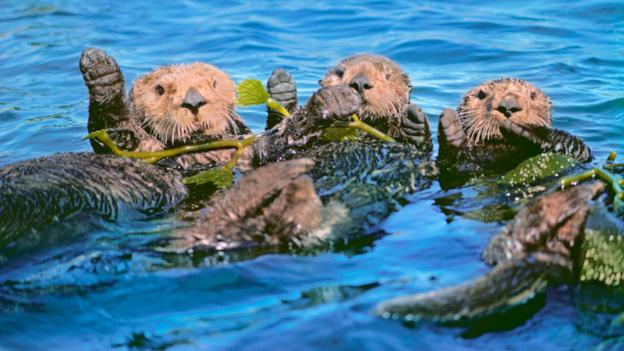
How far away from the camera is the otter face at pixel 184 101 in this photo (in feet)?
16.8

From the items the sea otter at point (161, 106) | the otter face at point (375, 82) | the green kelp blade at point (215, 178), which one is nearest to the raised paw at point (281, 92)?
the otter face at point (375, 82)

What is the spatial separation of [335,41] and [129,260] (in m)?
7.35

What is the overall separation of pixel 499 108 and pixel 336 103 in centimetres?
120

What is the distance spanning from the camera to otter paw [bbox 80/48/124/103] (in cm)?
530

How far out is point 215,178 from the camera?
4906 millimetres

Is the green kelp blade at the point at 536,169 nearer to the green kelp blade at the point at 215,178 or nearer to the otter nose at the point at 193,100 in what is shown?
the green kelp blade at the point at 215,178

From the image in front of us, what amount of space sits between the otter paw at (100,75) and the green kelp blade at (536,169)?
96.9 inches

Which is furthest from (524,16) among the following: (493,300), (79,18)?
(493,300)

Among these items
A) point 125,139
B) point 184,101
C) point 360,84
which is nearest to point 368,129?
point 360,84

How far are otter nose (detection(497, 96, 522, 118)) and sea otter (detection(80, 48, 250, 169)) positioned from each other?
1727 millimetres

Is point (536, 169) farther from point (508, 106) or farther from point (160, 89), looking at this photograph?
point (160, 89)

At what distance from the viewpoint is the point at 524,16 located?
37.1ft

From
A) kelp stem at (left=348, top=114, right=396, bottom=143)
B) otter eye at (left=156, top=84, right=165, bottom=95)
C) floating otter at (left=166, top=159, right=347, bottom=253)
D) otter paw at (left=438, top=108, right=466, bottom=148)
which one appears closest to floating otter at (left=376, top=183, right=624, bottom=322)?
floating otter at (left=166, top=159, right=347, bottom=253)

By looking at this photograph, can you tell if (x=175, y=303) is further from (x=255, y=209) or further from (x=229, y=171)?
(x=229, y=171)
